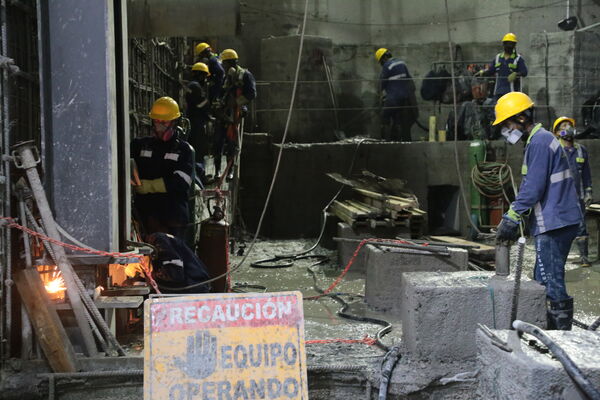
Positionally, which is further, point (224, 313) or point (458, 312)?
point (458, 312)

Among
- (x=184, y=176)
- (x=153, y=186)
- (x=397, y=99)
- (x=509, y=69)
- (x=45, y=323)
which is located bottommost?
(x=45, y=323)

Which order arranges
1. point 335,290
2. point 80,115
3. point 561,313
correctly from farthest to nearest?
point 335,290, point 561,313, point 80,115

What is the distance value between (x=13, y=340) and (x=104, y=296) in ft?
2.39

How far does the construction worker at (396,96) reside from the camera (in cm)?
1430

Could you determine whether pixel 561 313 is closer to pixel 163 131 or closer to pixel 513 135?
pixel 513 135

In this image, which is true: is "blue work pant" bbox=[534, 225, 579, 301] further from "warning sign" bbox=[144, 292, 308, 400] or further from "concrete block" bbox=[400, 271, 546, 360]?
"warning sign" bbox=[144, 292, 308, 400]

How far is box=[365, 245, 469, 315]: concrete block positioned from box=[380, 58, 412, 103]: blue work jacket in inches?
289

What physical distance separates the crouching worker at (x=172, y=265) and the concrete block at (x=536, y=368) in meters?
3.23

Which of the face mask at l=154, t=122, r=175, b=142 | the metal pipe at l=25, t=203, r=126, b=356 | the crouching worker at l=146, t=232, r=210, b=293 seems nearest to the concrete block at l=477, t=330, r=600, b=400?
the metal pipe at l=25, t=203, r=126, b=356

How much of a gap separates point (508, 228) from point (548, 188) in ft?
1.89

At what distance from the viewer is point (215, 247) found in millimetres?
7832

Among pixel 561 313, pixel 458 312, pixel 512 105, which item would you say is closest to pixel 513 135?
pixel 512 105

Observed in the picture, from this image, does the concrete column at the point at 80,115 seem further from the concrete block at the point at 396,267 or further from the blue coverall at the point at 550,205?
the concrete block at the point at 396,267

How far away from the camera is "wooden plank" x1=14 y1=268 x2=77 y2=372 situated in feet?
15.2
